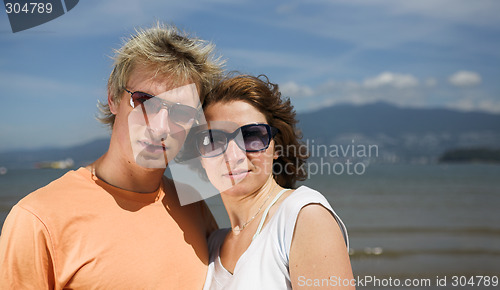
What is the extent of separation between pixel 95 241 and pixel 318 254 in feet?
4.22

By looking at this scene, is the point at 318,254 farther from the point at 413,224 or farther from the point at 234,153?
the point at 413,224

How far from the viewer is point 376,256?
10742 millimetres

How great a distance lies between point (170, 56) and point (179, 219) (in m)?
1.12

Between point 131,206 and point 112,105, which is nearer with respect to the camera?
point 131,206

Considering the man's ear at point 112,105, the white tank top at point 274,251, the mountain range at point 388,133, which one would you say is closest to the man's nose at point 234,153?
the white tank top at point 274,251

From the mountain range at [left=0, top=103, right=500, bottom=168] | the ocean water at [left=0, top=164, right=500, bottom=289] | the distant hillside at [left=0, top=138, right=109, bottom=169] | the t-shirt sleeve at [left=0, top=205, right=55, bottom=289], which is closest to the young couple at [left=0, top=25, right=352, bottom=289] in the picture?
the t-shirt sleeve at [left=0, top=205, right=55, bottom=289]

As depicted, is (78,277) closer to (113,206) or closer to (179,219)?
(113,206)

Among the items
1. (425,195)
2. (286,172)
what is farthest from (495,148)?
(286,172)

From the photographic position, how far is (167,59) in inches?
113

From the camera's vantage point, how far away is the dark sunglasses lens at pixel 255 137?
2.86m

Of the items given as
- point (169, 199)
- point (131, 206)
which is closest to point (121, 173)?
point (131, 206)

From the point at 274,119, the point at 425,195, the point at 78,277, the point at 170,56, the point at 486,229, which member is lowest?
the point at 425,195

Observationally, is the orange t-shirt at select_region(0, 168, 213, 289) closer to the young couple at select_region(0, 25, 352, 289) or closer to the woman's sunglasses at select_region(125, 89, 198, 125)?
the young couple at select_region(0, 25, 352, 289)

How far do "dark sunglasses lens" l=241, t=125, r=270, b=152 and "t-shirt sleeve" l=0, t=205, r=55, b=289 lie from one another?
4.20 ft
